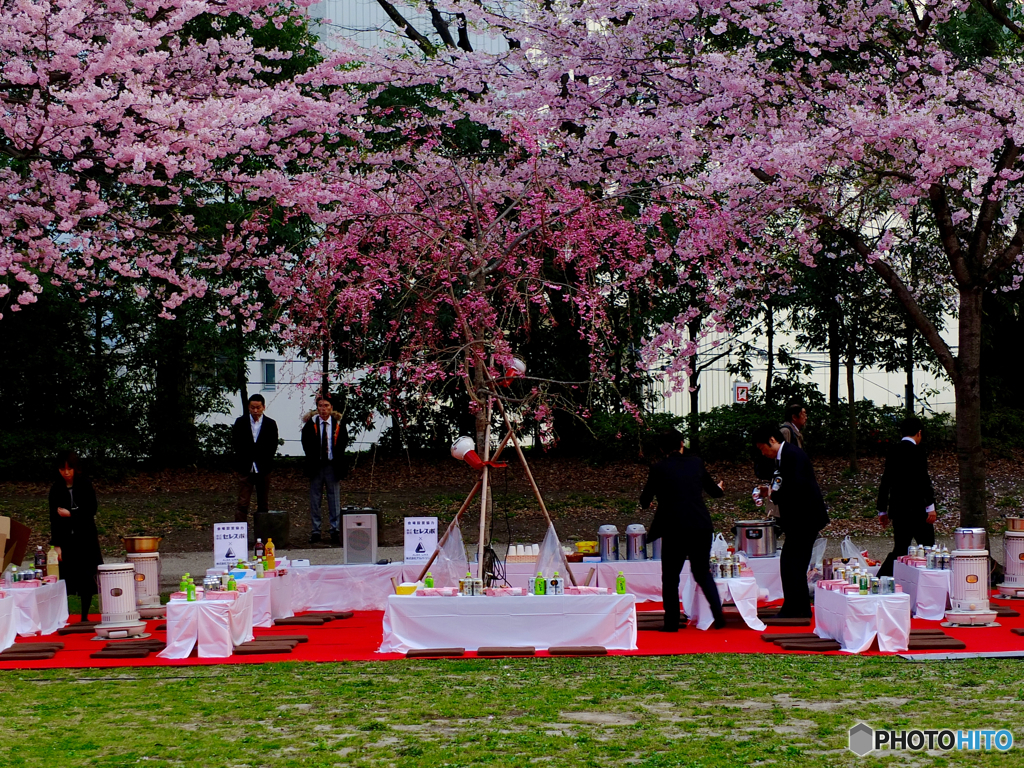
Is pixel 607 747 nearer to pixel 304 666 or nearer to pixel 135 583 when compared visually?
pixel 304 666

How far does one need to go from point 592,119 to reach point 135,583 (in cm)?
680

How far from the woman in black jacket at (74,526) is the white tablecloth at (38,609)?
0.82 ft

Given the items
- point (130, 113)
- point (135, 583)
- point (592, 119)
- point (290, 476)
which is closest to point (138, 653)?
point (135, 583)

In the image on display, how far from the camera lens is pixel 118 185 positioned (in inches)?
540

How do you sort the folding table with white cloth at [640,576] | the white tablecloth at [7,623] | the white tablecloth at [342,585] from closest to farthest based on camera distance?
the white tablecloth at [7,623]
the folding table with white cloth at [640,576]
the white tablecloth at [342,585]

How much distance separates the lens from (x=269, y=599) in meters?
9.15

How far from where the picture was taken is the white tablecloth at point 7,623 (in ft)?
26.7

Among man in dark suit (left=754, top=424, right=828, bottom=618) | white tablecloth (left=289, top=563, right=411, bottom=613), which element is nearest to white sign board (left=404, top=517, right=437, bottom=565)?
white tablecloth (left=289, top=563, right=411, bottom=613)

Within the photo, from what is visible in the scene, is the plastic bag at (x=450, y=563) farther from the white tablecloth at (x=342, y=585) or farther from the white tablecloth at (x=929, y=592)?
the white tablecloth at (x=929, y=592)

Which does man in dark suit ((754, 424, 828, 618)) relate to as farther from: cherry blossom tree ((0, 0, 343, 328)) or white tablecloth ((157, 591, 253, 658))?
cherry blossom tree ((0, 0, 343, 328))

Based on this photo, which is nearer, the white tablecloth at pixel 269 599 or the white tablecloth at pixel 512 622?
the white tablecloth at pixel 512 622

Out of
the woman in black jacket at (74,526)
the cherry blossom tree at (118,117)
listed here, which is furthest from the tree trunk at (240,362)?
the woman in black jacket at (74,526)

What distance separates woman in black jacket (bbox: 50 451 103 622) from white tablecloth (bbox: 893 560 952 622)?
6555 mm

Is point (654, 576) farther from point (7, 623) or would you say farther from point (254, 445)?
point (7, 623)
